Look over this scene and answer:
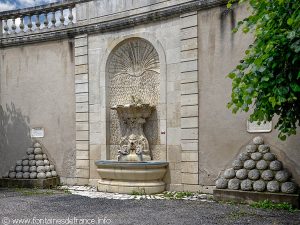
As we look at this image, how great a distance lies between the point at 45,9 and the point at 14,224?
248 inches

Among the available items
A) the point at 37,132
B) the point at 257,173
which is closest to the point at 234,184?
the point at 257,173

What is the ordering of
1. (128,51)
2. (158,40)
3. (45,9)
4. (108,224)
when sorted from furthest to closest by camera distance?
(45,9)
(128,51)
(158,40)
(108,224)

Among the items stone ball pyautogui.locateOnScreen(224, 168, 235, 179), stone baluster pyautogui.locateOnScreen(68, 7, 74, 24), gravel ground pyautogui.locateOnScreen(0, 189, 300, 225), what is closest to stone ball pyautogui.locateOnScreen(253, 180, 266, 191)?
gravel ground pyautogui.locateOnScreen(0, 189, 300, 225)

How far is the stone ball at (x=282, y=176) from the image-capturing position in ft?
21.0

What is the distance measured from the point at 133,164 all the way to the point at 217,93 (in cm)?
224

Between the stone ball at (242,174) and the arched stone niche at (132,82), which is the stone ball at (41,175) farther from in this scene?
the stone ball at (242,174)

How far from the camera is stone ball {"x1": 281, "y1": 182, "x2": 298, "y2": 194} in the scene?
6285mm

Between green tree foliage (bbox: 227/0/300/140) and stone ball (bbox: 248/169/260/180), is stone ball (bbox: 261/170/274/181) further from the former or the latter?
green tree foliage (bbox: 227/0/300/140)

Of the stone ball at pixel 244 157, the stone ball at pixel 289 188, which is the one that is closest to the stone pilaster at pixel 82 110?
the stone ball at pixel 244 157

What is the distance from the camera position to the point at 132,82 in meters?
9.17

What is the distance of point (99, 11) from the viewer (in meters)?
9.27

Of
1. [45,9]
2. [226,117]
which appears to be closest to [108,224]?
[226,117]

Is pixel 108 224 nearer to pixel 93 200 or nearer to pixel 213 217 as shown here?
pixel 213 217

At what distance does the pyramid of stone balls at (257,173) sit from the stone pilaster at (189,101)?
94cm
